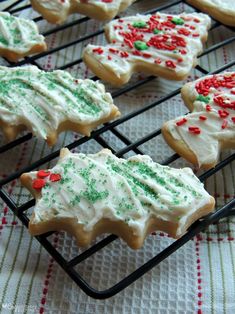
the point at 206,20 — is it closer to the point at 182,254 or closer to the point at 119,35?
the point at 119,35

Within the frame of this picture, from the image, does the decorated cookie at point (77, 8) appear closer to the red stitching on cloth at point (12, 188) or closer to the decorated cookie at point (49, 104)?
the decorated cookie at point (49, 104)

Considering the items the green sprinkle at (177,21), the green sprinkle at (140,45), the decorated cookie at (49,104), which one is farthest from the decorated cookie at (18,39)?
the green sprinkle at (177,21)

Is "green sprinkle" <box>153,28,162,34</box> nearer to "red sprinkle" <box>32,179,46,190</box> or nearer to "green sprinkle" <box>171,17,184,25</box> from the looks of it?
"green sprinkle" <box>171,17,184,25</box>

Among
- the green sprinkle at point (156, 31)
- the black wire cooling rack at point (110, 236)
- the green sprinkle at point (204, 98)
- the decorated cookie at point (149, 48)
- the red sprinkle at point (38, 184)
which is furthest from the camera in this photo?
the green sprinkle at point (156, 31)

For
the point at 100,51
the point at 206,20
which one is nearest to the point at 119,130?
the point at 100,51

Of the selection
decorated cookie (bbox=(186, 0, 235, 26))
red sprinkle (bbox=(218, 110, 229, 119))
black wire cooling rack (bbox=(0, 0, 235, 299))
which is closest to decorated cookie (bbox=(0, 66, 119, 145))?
black wire cooling rack (bbox=(0, 0, 235, 299))
